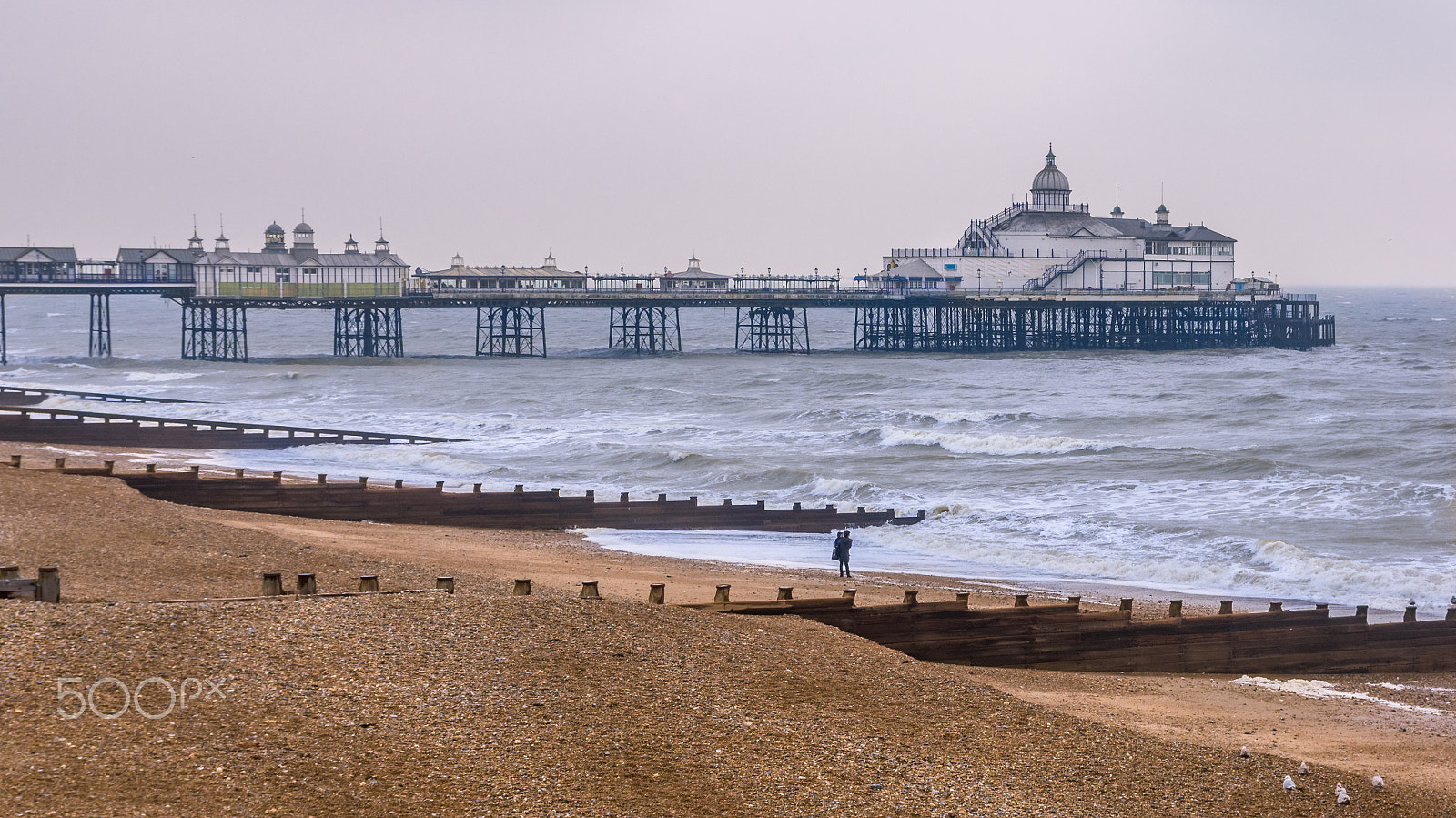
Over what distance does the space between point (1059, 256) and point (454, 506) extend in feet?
217

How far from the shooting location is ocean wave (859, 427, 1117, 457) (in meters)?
35.5

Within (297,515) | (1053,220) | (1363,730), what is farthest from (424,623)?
(1053,220)

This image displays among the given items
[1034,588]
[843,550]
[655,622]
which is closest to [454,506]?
[843,550]

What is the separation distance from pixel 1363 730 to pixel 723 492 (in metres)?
16.9

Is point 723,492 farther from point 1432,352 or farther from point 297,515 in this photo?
point 1432,352

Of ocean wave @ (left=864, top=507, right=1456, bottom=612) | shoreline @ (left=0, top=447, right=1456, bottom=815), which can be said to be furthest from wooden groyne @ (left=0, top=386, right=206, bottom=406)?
ocean wave @ (left=864, top=507, right=1456, bottom=612)

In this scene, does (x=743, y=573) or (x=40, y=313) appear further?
(x=40, y=313)

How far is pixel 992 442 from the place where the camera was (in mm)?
36719

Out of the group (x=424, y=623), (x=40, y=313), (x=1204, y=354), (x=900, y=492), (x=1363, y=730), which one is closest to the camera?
(x=424, y=623)

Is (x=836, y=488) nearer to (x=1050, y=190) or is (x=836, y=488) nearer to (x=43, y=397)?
(x=43, y=397)

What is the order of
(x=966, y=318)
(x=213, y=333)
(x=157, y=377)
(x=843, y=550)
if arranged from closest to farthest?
(x=843, y=550) < (x=157, y=377) < (x=213, y=333) < (x=966, y=318)

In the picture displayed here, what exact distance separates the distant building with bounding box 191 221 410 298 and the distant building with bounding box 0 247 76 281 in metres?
6.52

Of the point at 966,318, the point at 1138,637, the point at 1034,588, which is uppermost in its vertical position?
the point at 966,318

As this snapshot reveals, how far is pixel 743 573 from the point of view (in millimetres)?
19188
